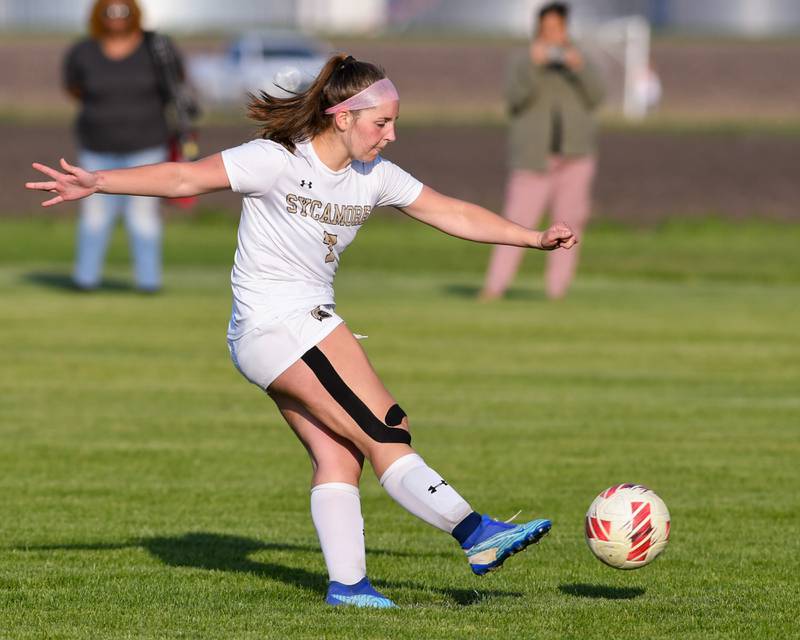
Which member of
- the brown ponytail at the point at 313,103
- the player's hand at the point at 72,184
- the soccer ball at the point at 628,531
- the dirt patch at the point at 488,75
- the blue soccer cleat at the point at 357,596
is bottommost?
the dirt patch at the point at 488,75

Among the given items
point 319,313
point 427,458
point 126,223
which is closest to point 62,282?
point 126,223

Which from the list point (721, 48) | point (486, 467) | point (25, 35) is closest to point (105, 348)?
point (486, 467)

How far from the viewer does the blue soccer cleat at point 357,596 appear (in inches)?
238

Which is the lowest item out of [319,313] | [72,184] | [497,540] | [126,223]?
[126,223]

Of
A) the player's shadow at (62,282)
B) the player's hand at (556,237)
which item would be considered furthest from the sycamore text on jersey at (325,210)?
the player's shadow at (62,282)

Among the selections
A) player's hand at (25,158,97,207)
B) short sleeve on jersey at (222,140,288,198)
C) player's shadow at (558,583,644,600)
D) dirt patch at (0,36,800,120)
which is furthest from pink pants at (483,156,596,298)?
dirt patch at (0,36,800,120)

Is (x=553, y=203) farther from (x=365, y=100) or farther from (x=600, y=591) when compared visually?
(x=365, y=100)

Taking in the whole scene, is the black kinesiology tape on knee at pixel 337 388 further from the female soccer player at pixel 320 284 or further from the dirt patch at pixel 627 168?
the dirt patch at pixel 627 168

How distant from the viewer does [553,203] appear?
17609mm

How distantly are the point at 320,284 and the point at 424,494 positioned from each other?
85cm

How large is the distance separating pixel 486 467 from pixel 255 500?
56.6 inches

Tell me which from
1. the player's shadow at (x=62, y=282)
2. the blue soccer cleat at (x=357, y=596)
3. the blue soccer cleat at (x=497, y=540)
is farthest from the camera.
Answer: the player's shadow at (x=62, y=282)

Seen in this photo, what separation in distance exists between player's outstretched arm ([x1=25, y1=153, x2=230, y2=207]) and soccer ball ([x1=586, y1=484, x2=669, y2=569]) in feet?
6.04

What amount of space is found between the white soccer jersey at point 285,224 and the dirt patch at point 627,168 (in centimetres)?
2064
